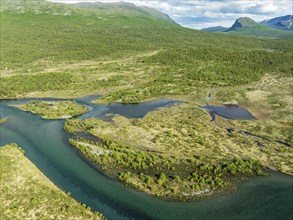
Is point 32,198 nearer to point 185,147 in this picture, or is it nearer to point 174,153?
point 174,153

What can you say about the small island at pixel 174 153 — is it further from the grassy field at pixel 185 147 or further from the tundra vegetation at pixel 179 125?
the tundra vegetation at pixel 179 125

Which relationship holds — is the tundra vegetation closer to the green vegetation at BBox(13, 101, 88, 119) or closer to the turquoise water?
the turquoise water

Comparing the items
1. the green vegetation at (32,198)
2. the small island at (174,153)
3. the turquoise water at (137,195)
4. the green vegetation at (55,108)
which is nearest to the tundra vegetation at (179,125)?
the small island at (174,153)

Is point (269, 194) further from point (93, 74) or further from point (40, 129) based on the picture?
point (93, 74)

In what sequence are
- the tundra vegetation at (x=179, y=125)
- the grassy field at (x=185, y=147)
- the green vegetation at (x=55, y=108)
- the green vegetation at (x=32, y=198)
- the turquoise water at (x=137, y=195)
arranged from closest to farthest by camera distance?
the green vegetation at (x=32, y=198) → the turquoise water at (x=137, y=195) → the grassy field at (x=185, y=147) → the tundra vegetation at (x=179, y=125) → the green vegetation at (x=55, y=108)

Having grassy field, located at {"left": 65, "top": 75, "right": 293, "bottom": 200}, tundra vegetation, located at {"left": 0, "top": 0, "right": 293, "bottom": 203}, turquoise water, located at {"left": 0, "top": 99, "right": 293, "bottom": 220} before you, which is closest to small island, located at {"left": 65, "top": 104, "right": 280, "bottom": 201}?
grassy field, located at {"left": 65, "top": 75, "right": 293, "bottom": 200}

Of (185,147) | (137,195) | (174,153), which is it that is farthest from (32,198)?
(185,147)
